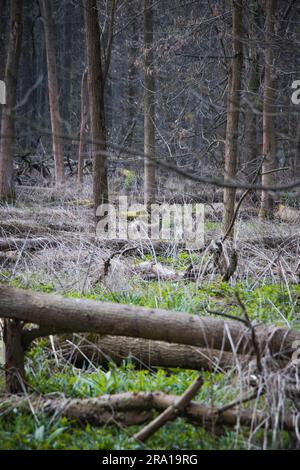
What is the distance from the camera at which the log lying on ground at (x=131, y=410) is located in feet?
9.32

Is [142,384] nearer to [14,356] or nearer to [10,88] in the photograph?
[14,356]

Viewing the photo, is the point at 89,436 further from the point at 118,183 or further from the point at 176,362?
the point at 118,183

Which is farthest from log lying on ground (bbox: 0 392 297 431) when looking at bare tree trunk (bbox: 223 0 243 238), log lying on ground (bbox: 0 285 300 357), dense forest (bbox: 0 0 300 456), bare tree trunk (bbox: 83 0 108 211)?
bare tree trunk (bbox: 83 0 108 211)

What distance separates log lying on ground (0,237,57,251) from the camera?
286 inches

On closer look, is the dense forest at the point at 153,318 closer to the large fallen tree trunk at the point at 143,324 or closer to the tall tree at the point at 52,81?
the large fallen tree trunk at the point at 143,324

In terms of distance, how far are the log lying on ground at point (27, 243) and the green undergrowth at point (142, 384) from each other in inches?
94.1

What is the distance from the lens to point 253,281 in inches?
213

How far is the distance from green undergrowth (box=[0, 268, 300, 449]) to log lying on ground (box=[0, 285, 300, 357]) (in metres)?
0.27

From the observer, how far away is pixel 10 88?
11383mm

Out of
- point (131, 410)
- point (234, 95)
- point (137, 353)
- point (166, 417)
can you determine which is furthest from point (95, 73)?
point (166, 417)

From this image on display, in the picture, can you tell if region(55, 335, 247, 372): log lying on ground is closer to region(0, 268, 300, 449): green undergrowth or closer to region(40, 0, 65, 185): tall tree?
region(0, 268, 300, 449): green undergrowth

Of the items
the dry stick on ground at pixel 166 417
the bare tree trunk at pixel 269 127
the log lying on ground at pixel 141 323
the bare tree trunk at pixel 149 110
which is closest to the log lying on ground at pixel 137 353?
the log lying on ground at pixel 141 323

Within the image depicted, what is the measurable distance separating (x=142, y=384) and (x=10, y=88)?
9421 mm

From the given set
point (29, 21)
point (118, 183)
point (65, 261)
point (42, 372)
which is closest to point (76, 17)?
point (29, 21)
